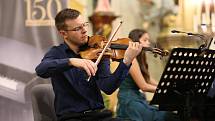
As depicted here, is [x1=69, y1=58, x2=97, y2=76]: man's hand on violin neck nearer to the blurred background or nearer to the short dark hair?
the short dark hair

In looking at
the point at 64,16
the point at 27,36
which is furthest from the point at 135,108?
the point at 27,36

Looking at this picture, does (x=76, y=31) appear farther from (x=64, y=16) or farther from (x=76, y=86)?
(x=76, y=86)

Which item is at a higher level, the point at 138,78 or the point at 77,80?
the point at 77,80

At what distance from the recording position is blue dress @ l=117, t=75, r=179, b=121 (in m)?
2.97

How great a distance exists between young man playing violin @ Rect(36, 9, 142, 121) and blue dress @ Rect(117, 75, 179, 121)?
616 millimetres

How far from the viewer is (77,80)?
2.40 meters

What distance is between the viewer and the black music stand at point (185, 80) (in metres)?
2.50

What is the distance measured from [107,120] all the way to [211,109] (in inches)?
39.8

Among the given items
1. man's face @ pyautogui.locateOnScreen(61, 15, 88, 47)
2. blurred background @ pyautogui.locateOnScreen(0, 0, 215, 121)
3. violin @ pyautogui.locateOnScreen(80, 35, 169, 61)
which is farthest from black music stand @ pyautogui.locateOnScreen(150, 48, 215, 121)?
blurred background @ pyautogui.locateOnScreen(0, 0, 215, 121)

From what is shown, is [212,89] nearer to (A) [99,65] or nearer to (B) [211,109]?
(B) [211,109]

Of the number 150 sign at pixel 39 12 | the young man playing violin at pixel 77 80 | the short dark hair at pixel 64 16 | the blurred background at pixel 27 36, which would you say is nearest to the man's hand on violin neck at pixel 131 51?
the young man playing violin at pixel 77 80

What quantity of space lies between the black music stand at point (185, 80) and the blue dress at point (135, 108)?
8.6 inches

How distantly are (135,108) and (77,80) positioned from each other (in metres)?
0.78

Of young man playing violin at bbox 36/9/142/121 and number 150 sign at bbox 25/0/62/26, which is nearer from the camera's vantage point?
young man playing violin at bbox 36/9/142/121
